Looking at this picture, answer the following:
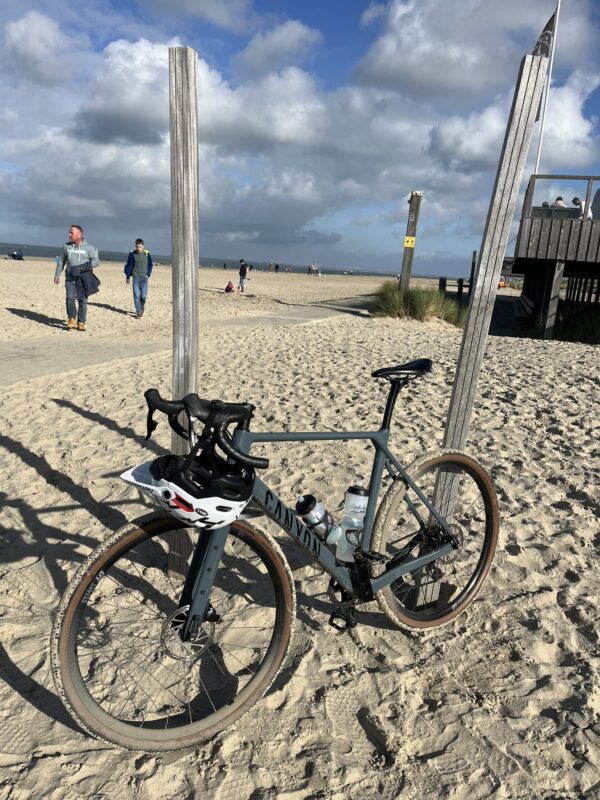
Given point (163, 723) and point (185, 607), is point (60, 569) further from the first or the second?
point (185, 607)

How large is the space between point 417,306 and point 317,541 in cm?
1318

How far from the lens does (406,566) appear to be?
2.62m

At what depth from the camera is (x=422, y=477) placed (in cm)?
279

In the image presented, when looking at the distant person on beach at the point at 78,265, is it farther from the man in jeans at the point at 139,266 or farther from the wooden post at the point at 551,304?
the wooden post at the point at 551,304

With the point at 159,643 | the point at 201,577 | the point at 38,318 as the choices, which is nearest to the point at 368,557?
the point at 201,577

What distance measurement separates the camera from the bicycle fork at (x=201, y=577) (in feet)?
6.55

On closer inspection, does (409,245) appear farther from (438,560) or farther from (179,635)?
(179,635)

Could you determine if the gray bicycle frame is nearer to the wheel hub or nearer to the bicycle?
the bicycle

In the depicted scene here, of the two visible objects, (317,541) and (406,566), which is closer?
(317,541)

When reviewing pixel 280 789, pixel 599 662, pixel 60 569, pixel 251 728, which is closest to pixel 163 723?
pixel 251 728

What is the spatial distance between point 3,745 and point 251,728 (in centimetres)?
90

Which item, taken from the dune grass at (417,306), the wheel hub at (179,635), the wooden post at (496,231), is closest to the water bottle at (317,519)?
the wheel hub at (179,635)

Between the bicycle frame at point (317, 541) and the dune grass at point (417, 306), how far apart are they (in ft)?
41.1

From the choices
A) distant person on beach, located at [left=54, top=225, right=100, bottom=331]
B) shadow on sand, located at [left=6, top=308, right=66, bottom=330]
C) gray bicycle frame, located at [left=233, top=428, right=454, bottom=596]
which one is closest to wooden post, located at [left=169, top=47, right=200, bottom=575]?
gray bicycle frame, located at [left=233, top=428, right=454, bottom=596]
